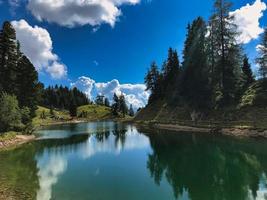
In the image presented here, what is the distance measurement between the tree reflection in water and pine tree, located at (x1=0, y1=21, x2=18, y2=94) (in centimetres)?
3083

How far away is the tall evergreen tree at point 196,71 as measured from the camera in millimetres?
62656

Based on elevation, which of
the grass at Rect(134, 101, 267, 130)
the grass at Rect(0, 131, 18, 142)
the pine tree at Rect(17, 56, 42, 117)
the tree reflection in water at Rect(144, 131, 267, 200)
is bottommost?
the tree reflection in water at Rect(144, 131, 267, 200)

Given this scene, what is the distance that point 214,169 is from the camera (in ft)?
72.9

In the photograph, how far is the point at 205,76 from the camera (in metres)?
64.0

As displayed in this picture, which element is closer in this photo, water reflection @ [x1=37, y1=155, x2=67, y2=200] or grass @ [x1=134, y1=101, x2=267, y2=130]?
water reflection @ [x1=37, y1=155, x2=67, y2=200]

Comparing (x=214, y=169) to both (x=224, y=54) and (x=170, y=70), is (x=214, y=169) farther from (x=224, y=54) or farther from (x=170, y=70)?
(x=170, y=70)

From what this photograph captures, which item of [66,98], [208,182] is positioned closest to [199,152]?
[208,182]

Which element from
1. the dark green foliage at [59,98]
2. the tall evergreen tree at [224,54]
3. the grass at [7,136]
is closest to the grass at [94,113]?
the dark green foliage at [59,98]

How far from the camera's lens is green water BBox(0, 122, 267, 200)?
15.8 m

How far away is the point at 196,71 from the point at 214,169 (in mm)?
48442

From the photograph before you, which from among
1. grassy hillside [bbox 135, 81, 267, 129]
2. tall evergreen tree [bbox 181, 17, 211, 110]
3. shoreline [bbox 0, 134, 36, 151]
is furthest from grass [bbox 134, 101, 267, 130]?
shoreline [bbox 0, 134, 36, 151]

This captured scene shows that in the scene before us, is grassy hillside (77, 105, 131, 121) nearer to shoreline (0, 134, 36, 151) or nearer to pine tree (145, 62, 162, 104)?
pine tree (145, 62, 162, 104)

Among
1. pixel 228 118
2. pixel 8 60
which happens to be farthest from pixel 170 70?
pixel 8 60

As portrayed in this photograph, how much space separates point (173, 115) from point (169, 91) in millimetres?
13862
